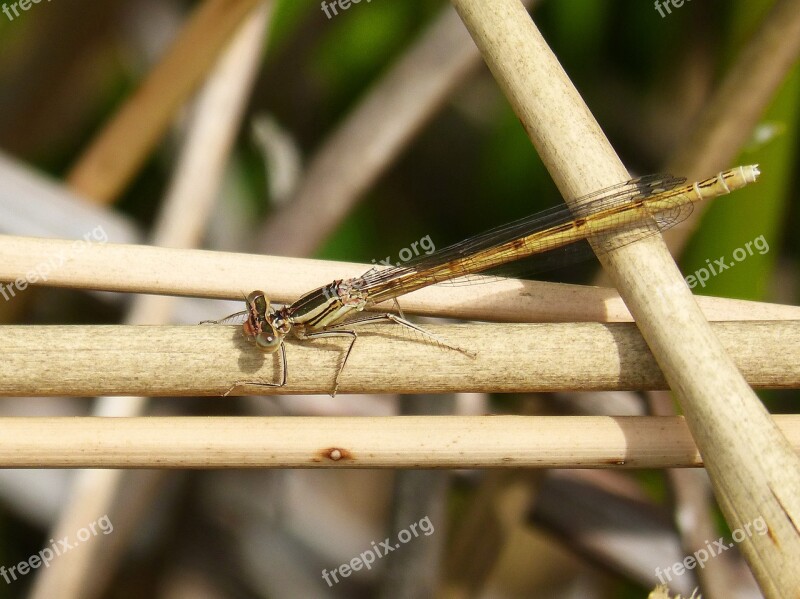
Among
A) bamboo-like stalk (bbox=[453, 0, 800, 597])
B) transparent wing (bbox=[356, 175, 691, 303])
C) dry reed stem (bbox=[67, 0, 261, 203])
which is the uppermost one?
dry reed stem (bbox=[67, 0, 261, 203])

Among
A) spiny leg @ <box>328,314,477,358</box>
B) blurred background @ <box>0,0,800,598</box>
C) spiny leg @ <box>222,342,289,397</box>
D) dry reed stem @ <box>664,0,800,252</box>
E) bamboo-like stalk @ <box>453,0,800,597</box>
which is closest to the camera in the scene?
bamboo-like stalk @ <box>453,0,800,597</box>

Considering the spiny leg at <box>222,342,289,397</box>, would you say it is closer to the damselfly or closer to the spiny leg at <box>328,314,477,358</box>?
the damselfly

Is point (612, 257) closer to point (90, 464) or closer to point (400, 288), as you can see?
point (400, 288)

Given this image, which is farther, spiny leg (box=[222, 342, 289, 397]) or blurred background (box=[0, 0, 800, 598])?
blurred background (box=[0, 0, 800, 598])

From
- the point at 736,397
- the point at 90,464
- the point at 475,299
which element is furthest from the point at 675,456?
the point at 90,464

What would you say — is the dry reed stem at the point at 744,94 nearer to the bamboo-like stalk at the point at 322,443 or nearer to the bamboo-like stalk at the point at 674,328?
the bamboo-like stalk at the point at 674,328

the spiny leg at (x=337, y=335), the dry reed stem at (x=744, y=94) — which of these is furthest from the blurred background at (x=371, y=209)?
the spiny leg at (x=337, y=335)

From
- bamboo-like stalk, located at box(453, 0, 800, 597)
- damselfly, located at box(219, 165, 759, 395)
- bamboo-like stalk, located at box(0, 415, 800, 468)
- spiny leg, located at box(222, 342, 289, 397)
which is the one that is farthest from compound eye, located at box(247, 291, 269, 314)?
bamboo-like stalk, located at box(453, 0, 800, 597)
